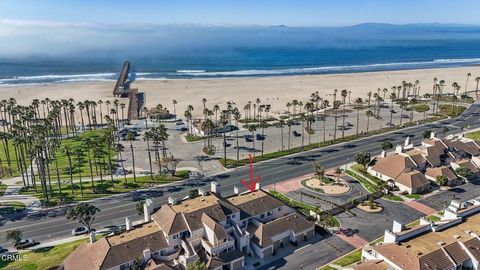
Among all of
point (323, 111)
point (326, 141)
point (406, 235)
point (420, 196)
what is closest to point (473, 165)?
point (420, 196)

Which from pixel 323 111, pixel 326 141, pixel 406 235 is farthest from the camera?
pixel 323 111

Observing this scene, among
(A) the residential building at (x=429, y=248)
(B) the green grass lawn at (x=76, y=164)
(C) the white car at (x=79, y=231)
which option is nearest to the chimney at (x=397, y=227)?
(A) the residential building at (x=429, y=248)

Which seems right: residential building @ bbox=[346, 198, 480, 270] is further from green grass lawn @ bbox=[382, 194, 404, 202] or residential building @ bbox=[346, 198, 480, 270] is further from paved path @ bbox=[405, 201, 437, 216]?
green grass lawn @ bbox=[382, 194, 404, 202]

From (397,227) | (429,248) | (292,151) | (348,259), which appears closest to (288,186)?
(292,151)

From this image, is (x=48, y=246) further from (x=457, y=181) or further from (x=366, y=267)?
(x=457, y=181)

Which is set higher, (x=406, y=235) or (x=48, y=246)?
(x=406, y=235)

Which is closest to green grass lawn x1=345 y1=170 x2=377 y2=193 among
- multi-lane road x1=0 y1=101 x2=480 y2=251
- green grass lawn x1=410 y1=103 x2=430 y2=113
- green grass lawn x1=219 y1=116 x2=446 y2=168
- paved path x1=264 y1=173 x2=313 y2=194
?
multi-lane road x1=0 y1=101 x2=480 y2=251
